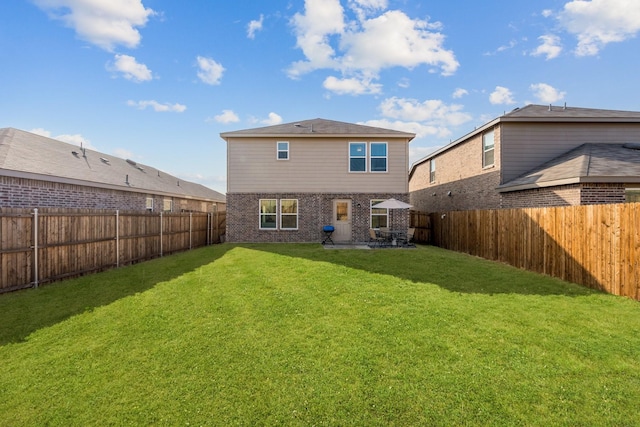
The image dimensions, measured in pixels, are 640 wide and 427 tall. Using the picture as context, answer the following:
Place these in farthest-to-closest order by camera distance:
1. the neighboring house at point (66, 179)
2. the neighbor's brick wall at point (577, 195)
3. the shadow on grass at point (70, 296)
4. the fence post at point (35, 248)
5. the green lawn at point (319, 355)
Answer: the neighboring house at point (66, 179), the neighbor's brick wall at point (577, 195), the fence post at point (35, 248), the shadow on grass at point (70, 296), the green lawn at point (319, 355)

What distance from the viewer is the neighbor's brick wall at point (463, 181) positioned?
1455cm

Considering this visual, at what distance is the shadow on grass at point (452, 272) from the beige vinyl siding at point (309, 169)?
473 centimetres

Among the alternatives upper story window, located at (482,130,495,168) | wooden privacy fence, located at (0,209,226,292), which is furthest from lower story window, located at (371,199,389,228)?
wooden privacy fence, located at (0,209,226,292)

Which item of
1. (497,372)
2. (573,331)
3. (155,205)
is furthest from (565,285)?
(155,205)

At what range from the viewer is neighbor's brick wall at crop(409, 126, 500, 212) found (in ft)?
47.7

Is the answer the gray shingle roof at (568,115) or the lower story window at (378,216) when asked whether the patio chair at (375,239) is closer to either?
the lower story window at (378,216)

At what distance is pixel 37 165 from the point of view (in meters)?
11.2

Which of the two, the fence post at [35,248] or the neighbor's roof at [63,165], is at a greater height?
the neighbor's roof at [63,165]

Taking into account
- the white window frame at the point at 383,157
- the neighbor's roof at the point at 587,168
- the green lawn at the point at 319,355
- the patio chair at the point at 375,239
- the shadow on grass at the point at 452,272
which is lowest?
the green lawn at the point at 319,355

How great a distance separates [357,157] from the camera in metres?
15.5

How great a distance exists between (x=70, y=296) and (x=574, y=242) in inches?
499

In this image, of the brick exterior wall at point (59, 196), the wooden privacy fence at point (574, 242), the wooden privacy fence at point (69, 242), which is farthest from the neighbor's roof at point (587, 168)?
the brick exterior wall at point (59, 196)

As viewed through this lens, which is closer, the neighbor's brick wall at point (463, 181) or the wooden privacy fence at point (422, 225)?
the neighbor's brick wall at point (463, 181)

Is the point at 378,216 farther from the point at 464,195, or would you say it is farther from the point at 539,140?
the point at 539,140
